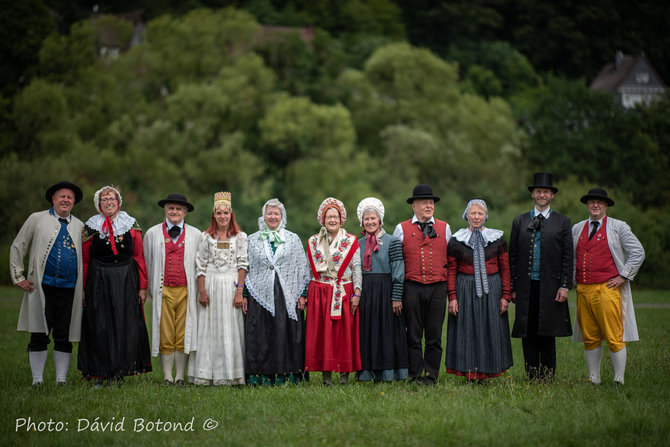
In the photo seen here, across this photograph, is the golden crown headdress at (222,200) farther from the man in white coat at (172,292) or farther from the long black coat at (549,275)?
the long black coat at (549,275)

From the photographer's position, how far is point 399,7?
5238 centimetres

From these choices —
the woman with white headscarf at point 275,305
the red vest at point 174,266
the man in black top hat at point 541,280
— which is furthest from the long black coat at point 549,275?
the red vest at point 174,266

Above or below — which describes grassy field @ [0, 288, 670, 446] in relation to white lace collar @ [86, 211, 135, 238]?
below

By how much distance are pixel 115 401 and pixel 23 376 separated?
2.36 m

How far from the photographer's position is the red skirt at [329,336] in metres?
7.07

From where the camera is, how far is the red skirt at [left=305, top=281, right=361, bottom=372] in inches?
278

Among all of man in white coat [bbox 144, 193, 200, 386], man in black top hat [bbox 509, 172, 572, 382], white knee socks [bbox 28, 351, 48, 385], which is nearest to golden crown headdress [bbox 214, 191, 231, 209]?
man in white coat [bbox 144, 193, 200, 386]

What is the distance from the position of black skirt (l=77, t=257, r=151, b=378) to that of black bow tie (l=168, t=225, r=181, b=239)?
20.6 inches

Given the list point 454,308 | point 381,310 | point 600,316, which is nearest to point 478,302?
point 454,308

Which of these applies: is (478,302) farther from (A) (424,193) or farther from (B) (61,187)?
(B) (61,187)

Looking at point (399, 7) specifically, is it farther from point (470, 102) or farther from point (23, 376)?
point (23, 376)

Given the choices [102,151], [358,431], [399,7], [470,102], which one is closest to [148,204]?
[102,151]

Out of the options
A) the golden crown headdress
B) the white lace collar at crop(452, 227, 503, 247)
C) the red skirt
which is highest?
the golden crown headdress

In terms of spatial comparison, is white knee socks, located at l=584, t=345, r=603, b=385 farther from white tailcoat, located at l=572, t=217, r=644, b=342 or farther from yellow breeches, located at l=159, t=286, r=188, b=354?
yellow breeches, located at l=159, t=286, r=188, b=354
